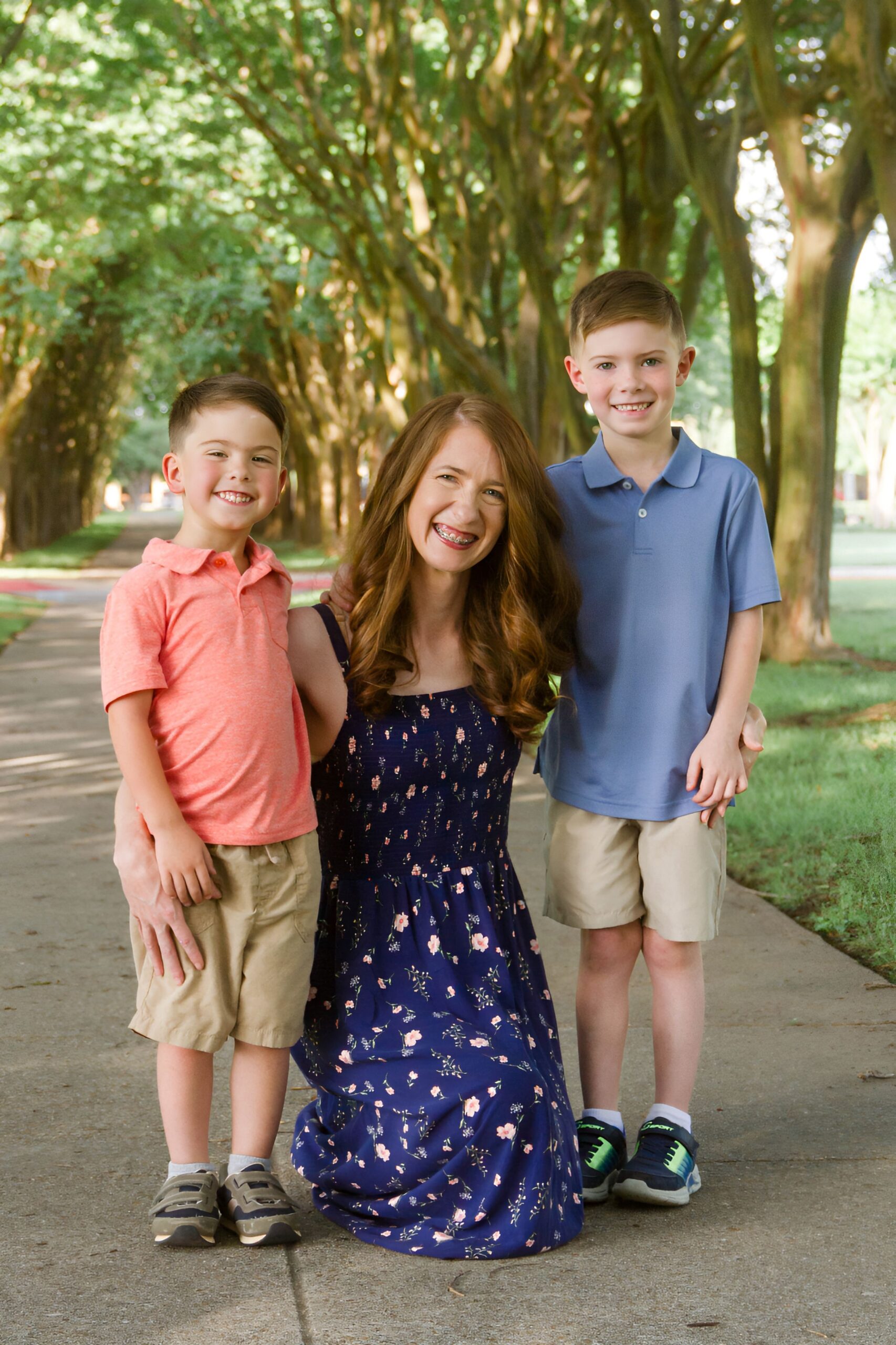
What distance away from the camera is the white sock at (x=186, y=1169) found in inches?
115

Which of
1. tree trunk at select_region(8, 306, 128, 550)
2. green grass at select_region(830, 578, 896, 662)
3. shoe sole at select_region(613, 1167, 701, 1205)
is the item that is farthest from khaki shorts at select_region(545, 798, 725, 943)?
tree trunk at select_region(8, 306, 128, 550)

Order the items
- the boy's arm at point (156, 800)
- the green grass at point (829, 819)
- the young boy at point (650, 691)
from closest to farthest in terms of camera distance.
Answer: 1. the boy's arm at point (156, 800)
2. the young boy at point (650, 691)
3. the green grass at point (829, 819)

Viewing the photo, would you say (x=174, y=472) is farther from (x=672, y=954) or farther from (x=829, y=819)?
(x=829, y=819)

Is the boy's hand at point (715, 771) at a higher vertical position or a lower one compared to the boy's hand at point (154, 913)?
higher

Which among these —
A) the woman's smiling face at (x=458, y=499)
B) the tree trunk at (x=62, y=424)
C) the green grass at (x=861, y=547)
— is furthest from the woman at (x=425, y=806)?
the tree trunk at (x=62, y=424)

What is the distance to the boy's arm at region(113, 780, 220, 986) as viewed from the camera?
111 inches

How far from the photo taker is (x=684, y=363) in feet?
10.8

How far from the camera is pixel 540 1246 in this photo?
285cm

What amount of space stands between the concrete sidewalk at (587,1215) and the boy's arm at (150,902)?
0.58 meters

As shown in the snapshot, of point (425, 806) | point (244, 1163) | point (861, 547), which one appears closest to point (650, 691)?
point (425, 806)

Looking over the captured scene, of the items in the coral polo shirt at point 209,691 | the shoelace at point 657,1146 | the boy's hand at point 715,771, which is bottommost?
the shoelace at point 657,1146

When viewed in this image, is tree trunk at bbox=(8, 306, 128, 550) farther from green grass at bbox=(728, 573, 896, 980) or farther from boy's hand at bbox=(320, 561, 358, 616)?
boy's hand at bbox=(320, 561, 358, 616)

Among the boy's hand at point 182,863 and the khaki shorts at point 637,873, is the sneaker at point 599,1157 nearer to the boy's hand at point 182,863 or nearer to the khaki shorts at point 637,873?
the khaki shorts at point 637,873

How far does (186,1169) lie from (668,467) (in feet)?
5.79
